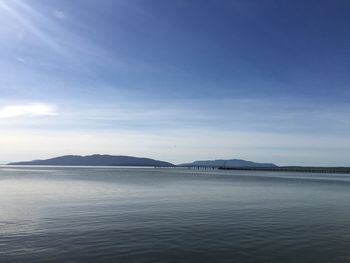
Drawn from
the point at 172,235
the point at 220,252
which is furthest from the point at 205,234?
the point at 220,252

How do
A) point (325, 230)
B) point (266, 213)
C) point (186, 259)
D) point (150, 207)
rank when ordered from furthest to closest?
point (150, 207), point (266, 213), point (325, 230), point (186, 259)

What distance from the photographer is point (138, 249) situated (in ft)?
69.8

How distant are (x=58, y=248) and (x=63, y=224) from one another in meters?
8.40

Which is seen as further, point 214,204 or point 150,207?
point 214,204

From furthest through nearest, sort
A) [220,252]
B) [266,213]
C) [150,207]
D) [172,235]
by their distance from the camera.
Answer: [150,207] < [266,213] < [172,235] < [220,252]

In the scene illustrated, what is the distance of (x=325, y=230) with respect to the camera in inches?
1113

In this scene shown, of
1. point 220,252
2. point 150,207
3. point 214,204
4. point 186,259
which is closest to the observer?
point 186,259

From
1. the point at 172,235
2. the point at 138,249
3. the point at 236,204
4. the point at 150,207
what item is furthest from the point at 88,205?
the point at 138,249

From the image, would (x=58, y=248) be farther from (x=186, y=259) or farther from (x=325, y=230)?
(x=325, y=230)

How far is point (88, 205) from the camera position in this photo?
42312 mm

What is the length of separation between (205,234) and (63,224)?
10850 millimetres

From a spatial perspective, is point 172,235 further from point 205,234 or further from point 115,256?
point 115,256

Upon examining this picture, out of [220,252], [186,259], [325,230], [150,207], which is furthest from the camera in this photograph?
A: [150,207]

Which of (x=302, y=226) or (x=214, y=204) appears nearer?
(x=302, y=226)
